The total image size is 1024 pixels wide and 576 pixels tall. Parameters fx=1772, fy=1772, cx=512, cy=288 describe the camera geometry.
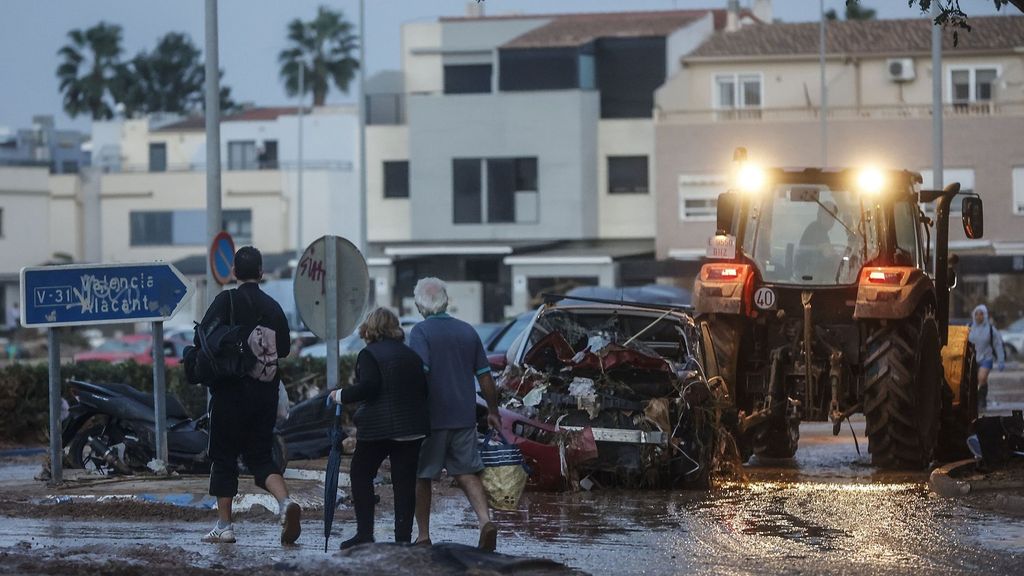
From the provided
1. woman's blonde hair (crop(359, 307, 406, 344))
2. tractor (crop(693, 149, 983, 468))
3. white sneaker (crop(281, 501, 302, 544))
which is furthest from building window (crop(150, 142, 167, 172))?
woman's blonde hair (crop(359, 307, 406, 344))

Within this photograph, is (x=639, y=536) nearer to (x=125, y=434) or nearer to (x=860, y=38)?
(x=125, y=434)

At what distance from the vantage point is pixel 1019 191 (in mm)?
51281

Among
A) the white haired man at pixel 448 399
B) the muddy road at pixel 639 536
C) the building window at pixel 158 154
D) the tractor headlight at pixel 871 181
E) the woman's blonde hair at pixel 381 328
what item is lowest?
the muddy road at pixel 639 536

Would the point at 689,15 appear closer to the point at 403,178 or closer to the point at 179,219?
the point at 403,178

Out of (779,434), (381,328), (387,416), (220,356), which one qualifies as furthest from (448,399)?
(779,434)

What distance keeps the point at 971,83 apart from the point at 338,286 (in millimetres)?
40925

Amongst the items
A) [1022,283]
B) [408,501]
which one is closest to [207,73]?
[408,501]

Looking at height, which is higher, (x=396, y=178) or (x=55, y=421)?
(x=396, y=178)

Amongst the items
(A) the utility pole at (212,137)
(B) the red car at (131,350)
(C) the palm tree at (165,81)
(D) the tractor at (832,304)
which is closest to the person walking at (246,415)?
(D) the tractor at (832,304)

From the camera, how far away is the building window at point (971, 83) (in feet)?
176

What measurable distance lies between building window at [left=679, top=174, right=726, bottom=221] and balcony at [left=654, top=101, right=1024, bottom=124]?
170cm

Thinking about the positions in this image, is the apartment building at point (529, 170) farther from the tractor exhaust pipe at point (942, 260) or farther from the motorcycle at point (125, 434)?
the motorcycle at point (125, 434)

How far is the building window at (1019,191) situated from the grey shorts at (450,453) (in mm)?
43133

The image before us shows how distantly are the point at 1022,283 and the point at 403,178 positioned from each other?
19938mm
